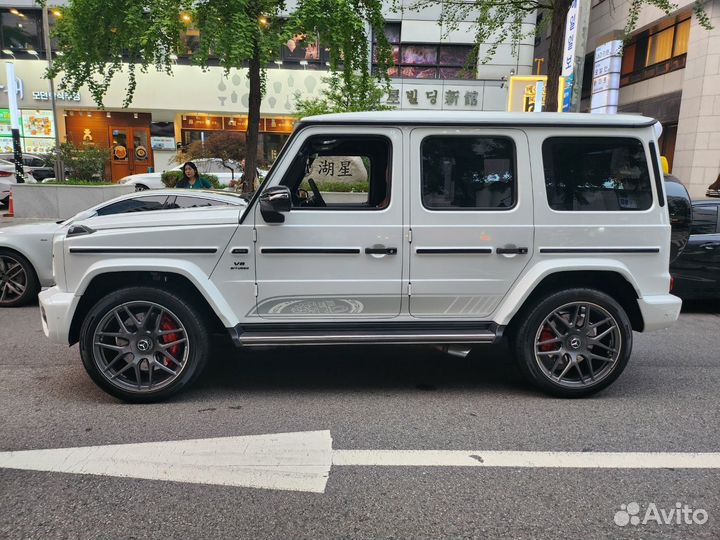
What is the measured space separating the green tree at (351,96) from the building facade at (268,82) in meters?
1.80

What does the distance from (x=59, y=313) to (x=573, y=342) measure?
13.0ft

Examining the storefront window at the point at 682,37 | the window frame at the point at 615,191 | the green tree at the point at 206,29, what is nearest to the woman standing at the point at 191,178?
the green tree at the point at 206,29

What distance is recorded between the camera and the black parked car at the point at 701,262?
725 cm

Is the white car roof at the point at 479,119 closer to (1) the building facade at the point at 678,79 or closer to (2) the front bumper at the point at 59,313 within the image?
(2) the front bumper at the point at 59,313

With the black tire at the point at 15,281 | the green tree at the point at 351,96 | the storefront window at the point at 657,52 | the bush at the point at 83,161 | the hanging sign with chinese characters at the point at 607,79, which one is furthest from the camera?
the storefront window at the point at 657,52

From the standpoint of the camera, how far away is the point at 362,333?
164 inches

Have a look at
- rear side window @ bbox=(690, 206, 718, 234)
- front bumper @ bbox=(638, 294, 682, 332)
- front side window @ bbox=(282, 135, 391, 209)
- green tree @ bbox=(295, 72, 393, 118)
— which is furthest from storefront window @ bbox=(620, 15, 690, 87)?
front side window @ bbox=(282, 135, 391, 209)

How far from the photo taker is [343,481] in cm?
312

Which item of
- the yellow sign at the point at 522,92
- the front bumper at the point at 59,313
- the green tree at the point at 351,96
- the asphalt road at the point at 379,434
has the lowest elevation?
the asphalt road at the point at 379,434

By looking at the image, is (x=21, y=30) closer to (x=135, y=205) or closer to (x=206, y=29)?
(x=206, y=29)

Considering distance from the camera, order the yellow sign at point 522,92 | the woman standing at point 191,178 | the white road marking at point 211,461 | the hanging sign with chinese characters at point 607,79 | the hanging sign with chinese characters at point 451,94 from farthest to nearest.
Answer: the hanging sign with chinese characters at point 451,94 < the yellow sign at point 522,92 < the hanging sign with chinese characters at point 607,79 < the woman standing at point 191,178 < the white road marking at point 211,461

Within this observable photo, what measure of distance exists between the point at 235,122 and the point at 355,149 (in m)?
23.2

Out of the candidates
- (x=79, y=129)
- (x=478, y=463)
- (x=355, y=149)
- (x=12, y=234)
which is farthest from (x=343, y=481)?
(x=79, y=129)

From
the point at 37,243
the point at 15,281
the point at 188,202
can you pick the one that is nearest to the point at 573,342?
the point at 188,202
